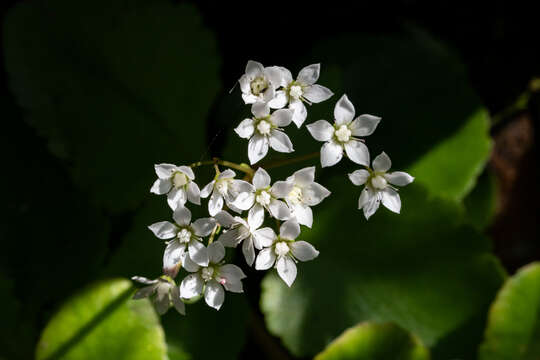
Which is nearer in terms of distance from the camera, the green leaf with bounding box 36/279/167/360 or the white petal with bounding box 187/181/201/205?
the white petal with bounding box 187/181/201/205

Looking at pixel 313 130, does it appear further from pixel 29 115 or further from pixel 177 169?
pixel 29 115

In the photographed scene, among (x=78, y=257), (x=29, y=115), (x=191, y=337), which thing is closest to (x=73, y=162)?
(x=29, y=115)

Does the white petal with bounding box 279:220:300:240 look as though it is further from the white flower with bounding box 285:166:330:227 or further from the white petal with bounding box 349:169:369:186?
the white petal with bounding box 349:169:369:186

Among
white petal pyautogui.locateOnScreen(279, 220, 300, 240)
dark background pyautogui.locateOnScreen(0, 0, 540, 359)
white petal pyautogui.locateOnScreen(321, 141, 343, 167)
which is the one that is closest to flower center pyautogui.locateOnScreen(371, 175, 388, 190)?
white petal pyautogui.locateOnScreen(321, 141, 343, 167)

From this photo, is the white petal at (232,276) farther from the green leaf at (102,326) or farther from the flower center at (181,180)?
the green leaf at (102,326)

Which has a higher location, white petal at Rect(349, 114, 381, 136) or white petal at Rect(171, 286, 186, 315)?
white petal at Rect(349, 114, 381, 136)

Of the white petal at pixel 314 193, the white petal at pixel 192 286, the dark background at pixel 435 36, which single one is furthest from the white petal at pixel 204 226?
the dark background at pixel 435 36

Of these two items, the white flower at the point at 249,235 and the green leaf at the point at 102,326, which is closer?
the white flower at the point at 249,235
